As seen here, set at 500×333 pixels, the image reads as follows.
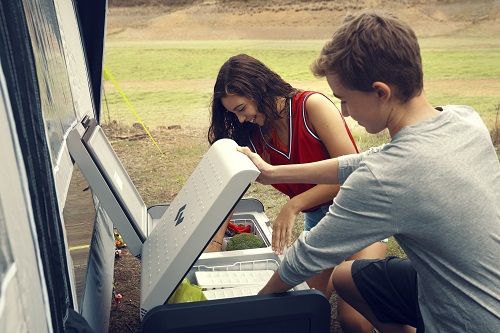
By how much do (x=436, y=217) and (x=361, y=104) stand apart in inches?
15.1

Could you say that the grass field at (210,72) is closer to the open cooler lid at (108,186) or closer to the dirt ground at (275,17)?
the dirt ground at (275,17)

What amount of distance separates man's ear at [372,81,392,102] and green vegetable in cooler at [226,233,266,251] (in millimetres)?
905

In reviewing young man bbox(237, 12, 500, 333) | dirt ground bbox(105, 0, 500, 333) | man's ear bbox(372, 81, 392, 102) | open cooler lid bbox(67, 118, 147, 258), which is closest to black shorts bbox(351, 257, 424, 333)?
young man bbox(237, 12, 500, 333)

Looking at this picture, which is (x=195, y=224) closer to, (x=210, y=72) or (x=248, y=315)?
(x=248, y=315)

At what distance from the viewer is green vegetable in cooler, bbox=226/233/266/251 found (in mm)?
2275

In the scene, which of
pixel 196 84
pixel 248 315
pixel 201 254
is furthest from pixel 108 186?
pixel 196 84

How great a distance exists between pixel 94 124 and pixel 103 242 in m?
0.61

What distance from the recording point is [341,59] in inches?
64.1

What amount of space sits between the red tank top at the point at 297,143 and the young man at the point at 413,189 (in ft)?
2.81

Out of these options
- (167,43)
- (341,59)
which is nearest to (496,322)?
(341,59)

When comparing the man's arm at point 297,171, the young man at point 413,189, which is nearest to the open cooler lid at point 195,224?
the man's arm at point 297,171

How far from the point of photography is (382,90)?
5.24ft

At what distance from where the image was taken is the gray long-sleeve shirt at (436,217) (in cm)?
→ 153

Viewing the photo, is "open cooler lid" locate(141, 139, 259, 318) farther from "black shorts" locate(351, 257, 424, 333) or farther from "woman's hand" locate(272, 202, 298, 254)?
"black shorts" locate(351, 257, 424, 333)
